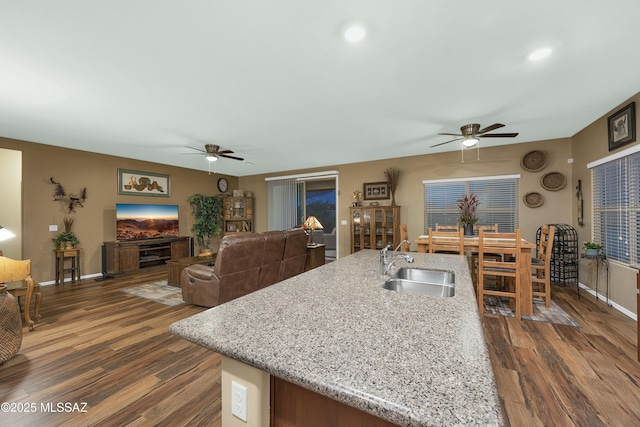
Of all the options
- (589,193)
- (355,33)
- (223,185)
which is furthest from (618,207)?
(223,185)

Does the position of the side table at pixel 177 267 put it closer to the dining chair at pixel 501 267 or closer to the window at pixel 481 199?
the dining chair at pixel 501 267

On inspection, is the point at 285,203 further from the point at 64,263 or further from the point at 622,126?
the point at 622,126

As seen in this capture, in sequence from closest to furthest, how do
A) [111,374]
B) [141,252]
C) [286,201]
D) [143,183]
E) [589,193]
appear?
[111,374]
[589,193]
[141,252]
[143,183]
[286,201]

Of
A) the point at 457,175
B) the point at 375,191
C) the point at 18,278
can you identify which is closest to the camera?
the point at 18,278

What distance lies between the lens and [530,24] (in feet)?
5.85

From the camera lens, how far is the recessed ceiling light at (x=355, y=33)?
1.80 metres

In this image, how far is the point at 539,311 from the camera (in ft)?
10.3

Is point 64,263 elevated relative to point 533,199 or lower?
lower

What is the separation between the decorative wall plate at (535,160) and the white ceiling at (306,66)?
71 centimetres

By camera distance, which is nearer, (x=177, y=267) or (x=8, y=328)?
(x=8, y=328)

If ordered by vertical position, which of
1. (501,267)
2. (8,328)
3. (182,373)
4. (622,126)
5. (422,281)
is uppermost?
(622,126)

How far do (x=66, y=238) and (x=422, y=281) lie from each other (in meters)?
5.89

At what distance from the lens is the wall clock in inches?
300

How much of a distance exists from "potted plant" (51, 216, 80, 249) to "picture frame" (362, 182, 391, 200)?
5.75 metres
